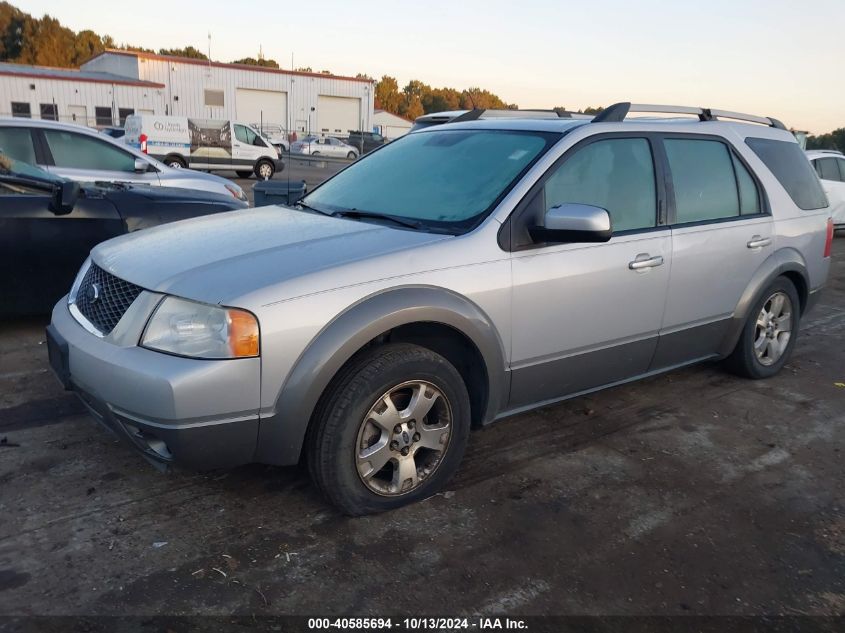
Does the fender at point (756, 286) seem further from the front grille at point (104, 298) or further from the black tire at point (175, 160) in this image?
the black tire at point (175, 160)

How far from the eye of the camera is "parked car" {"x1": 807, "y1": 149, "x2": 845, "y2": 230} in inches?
479

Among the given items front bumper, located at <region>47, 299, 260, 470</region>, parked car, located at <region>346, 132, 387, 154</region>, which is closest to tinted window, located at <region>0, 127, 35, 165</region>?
front bumper, located at <region>47, 299, 260, 470</region>

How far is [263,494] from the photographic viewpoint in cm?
333

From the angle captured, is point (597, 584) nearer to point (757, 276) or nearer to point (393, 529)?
point (393, 529)

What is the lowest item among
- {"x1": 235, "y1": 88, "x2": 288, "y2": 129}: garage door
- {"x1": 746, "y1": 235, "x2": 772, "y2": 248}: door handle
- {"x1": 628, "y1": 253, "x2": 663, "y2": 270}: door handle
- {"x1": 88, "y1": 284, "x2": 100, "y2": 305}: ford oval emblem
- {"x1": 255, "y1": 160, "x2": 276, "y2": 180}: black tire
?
{"x1": 255, "y1": 160, "x2": 276, "y2": 180}: black tire

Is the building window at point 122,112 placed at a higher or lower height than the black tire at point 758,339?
higher

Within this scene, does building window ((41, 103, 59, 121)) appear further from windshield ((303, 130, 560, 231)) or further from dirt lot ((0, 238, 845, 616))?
windshield ((303, 130, 560, 231))

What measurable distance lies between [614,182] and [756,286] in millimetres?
1479

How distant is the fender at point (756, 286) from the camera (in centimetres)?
465

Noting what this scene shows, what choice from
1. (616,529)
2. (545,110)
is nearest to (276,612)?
(616,529)

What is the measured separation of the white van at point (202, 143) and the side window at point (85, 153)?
47.1 ft

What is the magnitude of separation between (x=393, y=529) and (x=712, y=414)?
2.44 m

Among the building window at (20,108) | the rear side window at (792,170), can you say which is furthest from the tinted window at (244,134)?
the building window at (20,108)

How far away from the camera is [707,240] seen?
4266 millimetres
